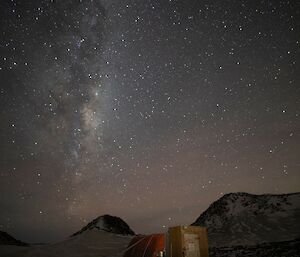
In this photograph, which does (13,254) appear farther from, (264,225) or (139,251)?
(264,225)

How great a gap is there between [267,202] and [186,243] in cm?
6519

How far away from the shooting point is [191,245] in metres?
14.2

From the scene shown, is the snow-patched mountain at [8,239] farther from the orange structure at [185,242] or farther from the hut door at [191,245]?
the hut door at [191,245]

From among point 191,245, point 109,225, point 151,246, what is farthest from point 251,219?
point 191,245

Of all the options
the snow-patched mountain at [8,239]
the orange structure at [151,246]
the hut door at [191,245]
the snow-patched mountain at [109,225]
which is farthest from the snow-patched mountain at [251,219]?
the snow-patched mountain at [8,239]

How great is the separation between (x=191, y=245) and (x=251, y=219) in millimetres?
58160

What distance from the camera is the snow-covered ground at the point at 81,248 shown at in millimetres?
43531

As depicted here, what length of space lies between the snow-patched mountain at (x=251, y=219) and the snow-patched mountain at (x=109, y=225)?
847 inches

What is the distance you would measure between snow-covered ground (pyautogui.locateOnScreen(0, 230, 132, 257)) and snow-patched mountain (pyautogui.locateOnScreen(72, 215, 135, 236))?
27.9 meters

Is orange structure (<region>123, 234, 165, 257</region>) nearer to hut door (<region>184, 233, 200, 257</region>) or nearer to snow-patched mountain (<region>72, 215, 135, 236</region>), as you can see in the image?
hut door (<region>184, 233, 200, 257</region>)

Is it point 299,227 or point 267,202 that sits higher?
point 267,202

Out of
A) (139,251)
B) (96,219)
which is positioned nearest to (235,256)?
(139,251)

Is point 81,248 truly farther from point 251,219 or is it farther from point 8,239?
point 251,219

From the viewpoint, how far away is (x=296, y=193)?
71562 mm
